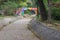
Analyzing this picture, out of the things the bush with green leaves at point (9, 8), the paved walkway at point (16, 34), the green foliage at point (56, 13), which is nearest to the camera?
the paved walkway at point (16, 34)

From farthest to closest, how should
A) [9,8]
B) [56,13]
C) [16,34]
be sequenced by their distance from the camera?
[9,8], [56,13], [16,34]

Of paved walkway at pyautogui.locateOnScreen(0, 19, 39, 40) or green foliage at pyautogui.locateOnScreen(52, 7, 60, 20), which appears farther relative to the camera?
green foliage at pyautogui.locateOnScreen(52, 7, 60, 20)

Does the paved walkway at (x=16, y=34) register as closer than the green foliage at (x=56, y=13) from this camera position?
Yes

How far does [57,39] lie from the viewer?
8562mm

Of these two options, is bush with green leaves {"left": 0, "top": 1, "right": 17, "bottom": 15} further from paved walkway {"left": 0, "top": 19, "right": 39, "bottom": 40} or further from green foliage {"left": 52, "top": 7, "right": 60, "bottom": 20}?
paved walkway {"left": 0, "top": 19, "right": 39, "bottom": 40}

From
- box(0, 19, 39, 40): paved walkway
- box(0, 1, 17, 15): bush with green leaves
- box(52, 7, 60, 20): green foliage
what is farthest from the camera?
box(0, 1, 17, 15): bush with green leaves

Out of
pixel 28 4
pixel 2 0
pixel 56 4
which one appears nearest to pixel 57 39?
pixel 56 4

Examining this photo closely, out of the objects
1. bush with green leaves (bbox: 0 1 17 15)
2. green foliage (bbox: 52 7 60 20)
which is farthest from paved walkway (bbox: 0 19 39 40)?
bush with green leaves (bbox: 0 1 17 15)

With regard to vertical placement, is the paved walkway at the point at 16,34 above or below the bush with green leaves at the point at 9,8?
above

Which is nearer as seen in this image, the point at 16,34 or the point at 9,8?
the point at 16,34

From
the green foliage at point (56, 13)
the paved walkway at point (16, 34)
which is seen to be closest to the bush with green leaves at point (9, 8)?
the green foliage at point (56, 13)

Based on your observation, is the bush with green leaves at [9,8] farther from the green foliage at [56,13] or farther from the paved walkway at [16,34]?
the paved walkway at [16,34]

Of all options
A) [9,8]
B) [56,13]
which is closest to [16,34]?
[56,13]

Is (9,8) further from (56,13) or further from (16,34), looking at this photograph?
(16,34)
